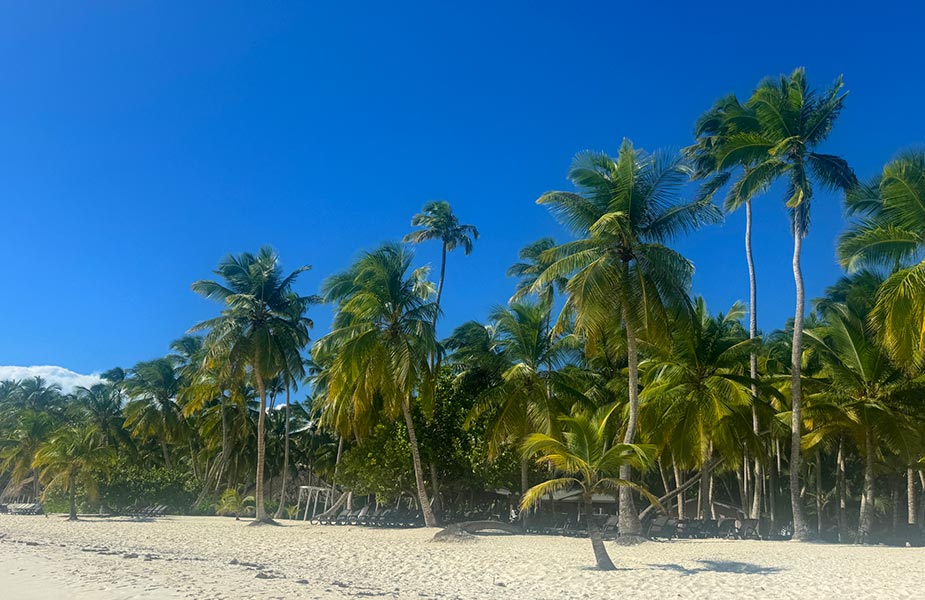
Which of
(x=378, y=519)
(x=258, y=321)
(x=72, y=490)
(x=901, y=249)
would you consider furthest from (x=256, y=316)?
(x=901, y=249)

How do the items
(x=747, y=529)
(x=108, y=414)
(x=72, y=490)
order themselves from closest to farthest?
(x=747, y=529) < (x=72, y=490) < (x=108, y=414)

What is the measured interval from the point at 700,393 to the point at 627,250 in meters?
5.66

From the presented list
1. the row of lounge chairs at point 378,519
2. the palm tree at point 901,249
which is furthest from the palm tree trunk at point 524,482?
the palm tree at point 901,249

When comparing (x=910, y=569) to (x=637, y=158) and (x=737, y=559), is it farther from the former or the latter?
(x=637, y=158)

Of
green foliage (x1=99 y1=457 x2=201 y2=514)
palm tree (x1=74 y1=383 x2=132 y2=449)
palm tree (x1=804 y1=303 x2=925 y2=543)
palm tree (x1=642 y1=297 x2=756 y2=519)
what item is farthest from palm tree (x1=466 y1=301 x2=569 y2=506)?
palm tree (x1=74 y1=383 x2=132 y2=449)

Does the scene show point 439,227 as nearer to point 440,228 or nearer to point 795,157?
point 440,228

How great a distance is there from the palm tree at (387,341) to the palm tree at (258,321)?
9.38 feet

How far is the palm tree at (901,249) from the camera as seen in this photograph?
15.8 meters

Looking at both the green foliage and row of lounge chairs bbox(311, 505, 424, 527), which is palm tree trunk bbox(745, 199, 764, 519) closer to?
row of lounge chairs bbox(311, 505, 424, 527)

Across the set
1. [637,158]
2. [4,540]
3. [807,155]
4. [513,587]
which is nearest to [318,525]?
[4,540]

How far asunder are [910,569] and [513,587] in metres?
8.27

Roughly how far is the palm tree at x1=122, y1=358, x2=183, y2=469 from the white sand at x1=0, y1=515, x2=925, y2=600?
19650 mm

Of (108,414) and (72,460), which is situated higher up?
(108,414)

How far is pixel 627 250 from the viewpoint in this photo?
750 inches
